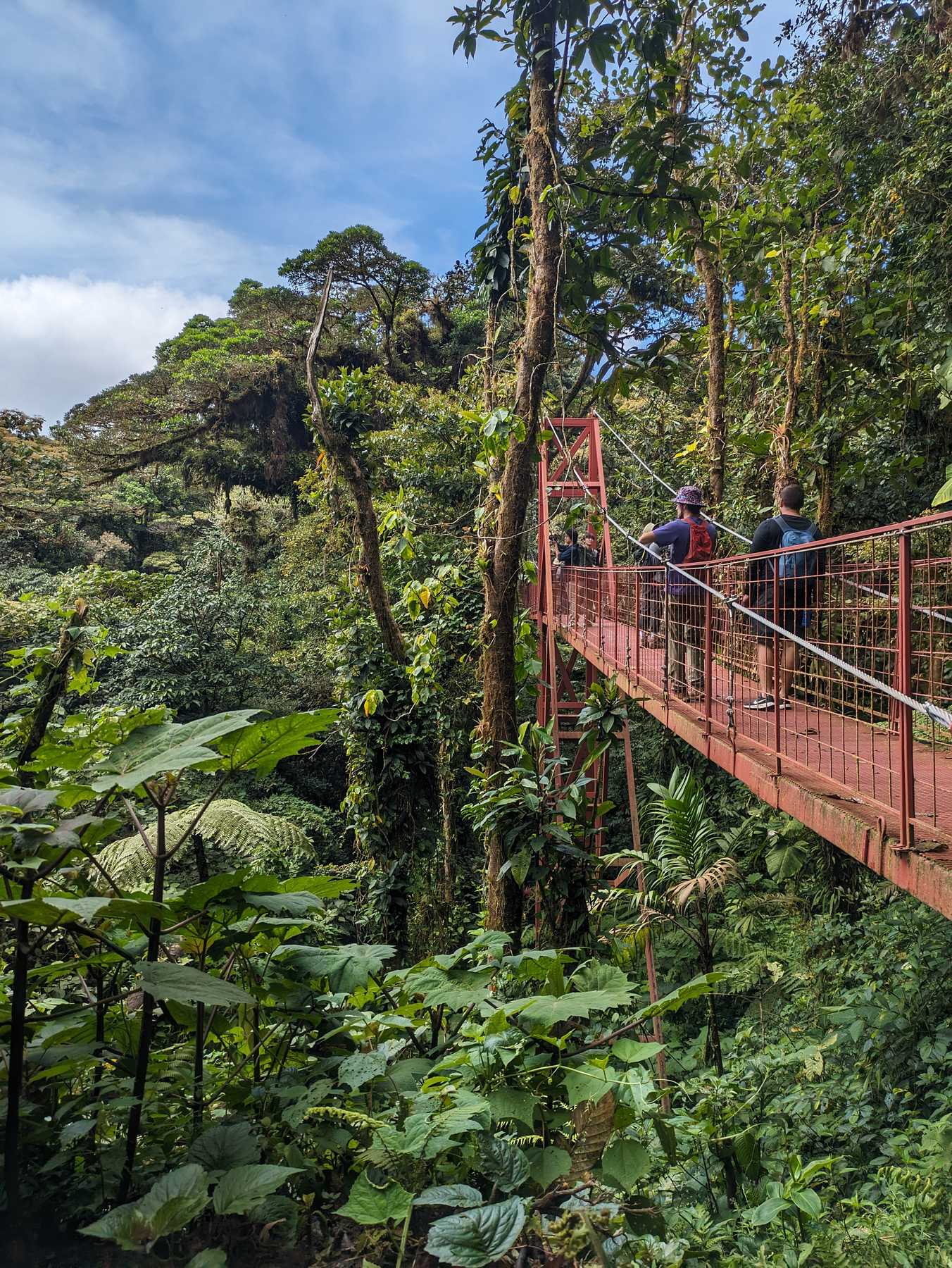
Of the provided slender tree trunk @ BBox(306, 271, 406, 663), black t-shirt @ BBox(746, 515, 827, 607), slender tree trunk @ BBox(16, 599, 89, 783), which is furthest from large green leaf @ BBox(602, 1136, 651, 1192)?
slender tree trunk @ BBox(306, 271, 406, 663)

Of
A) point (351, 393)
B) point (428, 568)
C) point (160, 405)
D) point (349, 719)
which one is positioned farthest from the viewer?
point (160, 405)

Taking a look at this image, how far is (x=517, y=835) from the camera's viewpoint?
301 cm

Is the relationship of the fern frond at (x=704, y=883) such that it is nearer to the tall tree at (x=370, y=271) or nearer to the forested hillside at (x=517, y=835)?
the forested hillside at (x=517, y=835)

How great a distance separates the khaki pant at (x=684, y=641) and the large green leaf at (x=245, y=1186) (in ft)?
10.6

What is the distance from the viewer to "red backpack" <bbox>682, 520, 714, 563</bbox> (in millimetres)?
4523

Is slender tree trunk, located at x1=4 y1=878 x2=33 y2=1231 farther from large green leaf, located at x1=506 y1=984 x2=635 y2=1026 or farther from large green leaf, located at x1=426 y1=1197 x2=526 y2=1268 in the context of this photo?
large green leaf, located at x1=506 y1=984 x2=635 y2=1026

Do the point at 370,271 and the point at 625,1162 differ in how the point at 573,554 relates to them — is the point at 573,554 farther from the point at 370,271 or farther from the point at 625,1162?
the point at 370,271

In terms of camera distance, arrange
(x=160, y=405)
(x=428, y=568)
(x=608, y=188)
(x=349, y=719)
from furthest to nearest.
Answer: (x=160, y=405) → (x=428, y=568) → (x=349, y=719) → (x=608, y=188)

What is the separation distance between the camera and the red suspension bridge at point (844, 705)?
193cm

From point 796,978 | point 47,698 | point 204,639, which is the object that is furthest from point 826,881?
point 204,639

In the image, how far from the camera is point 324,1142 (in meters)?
1.04

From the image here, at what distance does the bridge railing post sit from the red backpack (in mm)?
2569

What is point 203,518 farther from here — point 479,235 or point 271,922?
point 271,922

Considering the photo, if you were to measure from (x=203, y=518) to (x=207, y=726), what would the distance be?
1936 centimetres
